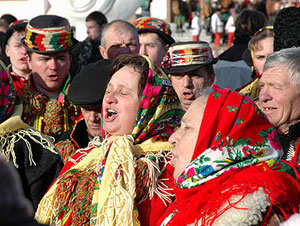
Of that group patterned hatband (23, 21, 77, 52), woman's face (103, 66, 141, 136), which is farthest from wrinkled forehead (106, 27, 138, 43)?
woman's face (103, 66, 141, 136)

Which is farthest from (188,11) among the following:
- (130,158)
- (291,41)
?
(130,158)

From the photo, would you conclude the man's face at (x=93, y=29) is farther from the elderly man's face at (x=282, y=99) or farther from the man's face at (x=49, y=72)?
the elderly man's face at (x=282, y=99)

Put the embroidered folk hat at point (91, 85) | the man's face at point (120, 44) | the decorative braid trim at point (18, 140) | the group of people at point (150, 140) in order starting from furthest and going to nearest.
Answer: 1. the man's face at point (120, 44)
2. the embroidered folk hat at point (91, 85)
3. the decorative braid trim at point (18, 140)
4. the group of people at point (150, 140)

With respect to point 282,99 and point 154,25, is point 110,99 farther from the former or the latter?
point 154,25

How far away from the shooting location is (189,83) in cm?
434

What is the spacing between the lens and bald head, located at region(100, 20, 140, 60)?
5.12m

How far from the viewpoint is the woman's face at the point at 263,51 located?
16.5 feet

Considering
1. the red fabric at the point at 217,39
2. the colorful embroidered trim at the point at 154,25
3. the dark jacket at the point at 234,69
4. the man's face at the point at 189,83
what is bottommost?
the red fabric at the point at 217,39

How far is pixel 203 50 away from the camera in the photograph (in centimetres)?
446

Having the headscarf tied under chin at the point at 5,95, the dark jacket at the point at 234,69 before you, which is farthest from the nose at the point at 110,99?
the dark jacket at the point at 234,69

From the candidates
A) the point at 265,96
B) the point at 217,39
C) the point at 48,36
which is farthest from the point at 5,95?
the point at 217,39

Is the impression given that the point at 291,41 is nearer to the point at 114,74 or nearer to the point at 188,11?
the point at 114,74

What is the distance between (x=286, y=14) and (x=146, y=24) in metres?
1.74

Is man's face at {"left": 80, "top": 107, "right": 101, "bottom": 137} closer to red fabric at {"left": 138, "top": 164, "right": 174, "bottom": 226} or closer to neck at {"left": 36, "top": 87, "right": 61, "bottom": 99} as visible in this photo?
neck at {"left": 36, "top": 87, "right": 61, "bottom": 99}
